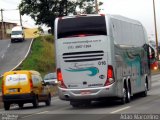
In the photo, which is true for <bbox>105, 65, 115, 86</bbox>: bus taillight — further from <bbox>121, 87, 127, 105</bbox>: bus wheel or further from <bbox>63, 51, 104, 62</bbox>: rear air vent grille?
<bbox>121, 87, 127, 105</bbox>: bus wheel

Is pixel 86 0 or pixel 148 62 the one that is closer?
pixel 148 62

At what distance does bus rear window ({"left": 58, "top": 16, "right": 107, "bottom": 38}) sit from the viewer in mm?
24734

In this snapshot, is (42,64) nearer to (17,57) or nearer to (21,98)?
(17,57)

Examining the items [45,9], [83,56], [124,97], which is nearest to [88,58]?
[83,56]

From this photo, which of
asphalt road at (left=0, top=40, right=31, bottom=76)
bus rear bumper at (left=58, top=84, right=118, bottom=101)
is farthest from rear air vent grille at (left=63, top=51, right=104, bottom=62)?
asphalt road at (left=0, top=40, right=31, bottom=76)

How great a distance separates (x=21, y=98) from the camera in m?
27.6

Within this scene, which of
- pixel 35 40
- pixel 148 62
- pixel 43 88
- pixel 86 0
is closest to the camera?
pixel 43 88

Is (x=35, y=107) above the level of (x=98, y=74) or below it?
below

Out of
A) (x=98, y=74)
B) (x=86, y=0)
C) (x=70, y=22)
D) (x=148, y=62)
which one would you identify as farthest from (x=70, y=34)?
(x=86, y=0)

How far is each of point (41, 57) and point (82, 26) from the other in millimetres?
53004

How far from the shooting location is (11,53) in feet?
265

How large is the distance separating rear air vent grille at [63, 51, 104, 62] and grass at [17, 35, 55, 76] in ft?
150

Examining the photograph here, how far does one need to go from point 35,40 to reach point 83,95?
211 ft

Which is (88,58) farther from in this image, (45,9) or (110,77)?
(45,9)
